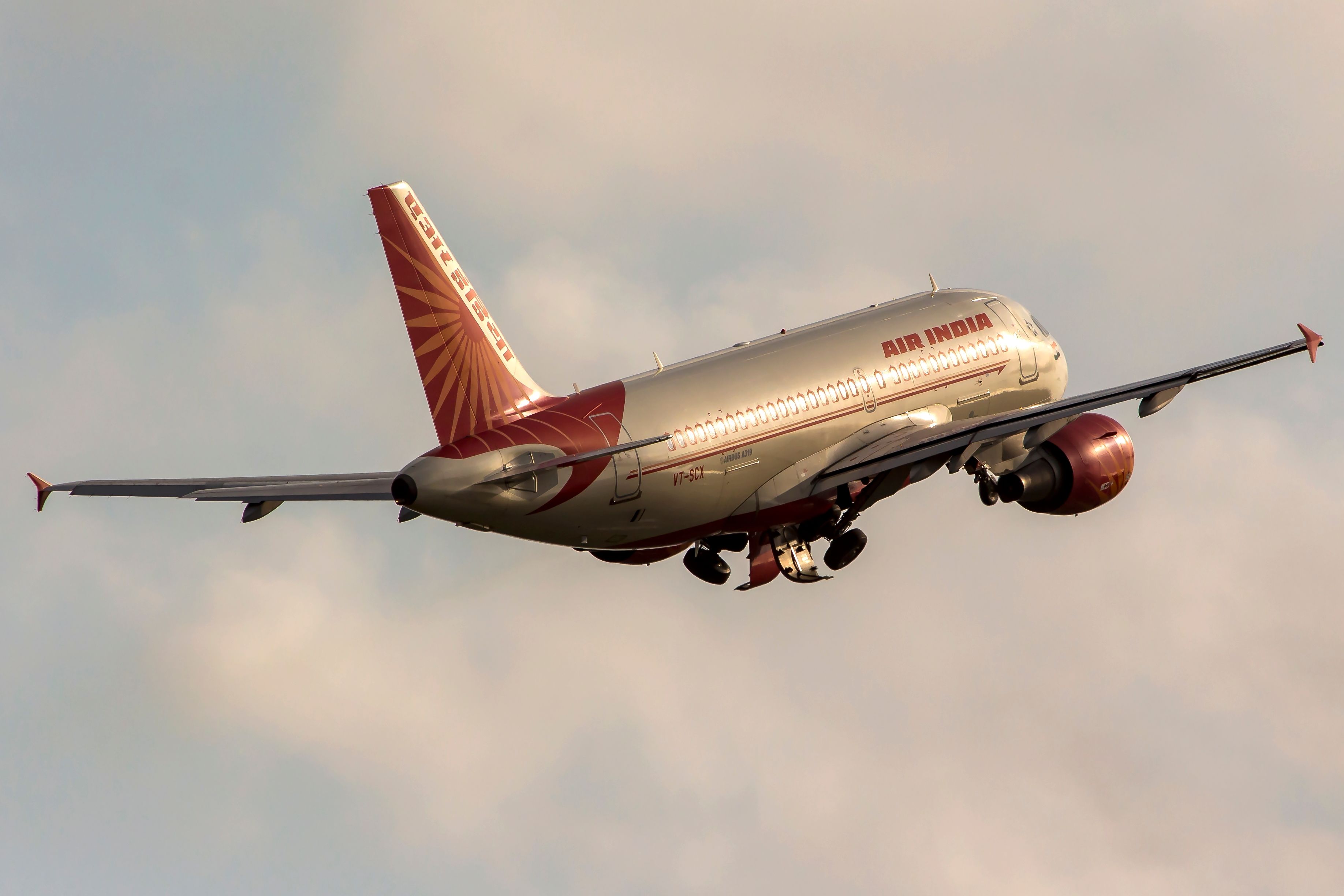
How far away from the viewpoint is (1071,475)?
47.5m

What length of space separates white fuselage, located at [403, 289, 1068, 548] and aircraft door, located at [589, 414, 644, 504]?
4 cm

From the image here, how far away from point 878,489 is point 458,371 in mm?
11131

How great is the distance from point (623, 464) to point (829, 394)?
687 centimetres

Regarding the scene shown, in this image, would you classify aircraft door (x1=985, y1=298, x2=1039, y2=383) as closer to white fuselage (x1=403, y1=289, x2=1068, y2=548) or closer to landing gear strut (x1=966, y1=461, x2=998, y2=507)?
white fuselage (x1=403, y1=289, x2=1068, y2=548)

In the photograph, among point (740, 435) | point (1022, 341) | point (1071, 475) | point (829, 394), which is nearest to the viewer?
point (740, 435)

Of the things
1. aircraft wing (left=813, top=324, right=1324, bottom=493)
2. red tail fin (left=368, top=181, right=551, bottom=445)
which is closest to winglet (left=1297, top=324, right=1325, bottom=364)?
aircraft wing (left=813, top=324, right=1324, bottom=493)

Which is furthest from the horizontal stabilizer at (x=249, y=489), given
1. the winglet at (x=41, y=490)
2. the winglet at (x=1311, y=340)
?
the winglet at (x=1311, y=340)

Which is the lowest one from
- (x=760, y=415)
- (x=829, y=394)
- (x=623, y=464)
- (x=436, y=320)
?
(x=623, y=464)

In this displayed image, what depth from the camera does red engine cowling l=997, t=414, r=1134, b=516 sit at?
156 ft

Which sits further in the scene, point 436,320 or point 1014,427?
point 1014,427

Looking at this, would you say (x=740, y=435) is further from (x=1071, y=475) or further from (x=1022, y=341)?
(x=1022, y=341)

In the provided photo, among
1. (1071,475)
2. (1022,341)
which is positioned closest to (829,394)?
(1071,475)

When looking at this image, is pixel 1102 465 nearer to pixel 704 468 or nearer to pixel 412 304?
pixel 704 468

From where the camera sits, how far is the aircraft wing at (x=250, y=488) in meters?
A: 42.1
